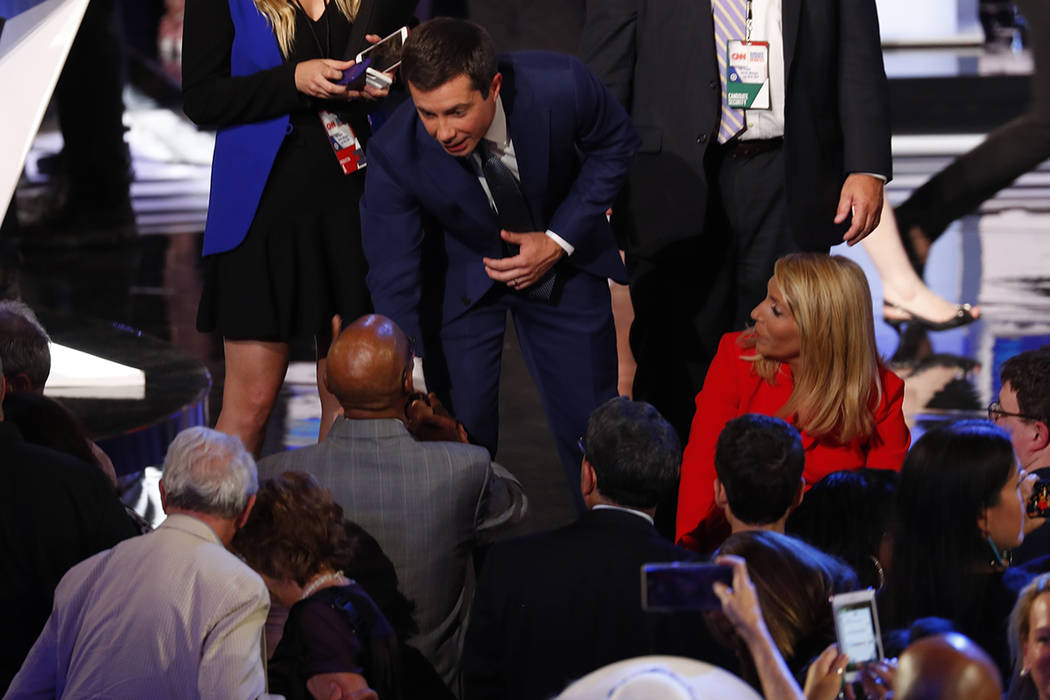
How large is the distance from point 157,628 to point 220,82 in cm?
161

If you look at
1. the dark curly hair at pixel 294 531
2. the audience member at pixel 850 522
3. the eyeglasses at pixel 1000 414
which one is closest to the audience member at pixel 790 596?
the audience member at pixel 850 522

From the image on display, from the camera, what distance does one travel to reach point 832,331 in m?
3.32

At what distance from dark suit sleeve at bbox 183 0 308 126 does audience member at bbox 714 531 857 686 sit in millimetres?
1749

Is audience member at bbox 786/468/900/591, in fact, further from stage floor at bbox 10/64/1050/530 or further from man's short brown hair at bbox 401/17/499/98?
stage floor at bbox 10/64/1050/530

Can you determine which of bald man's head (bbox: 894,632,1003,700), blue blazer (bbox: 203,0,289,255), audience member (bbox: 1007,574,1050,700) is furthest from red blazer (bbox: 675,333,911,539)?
bald man's head (bbox: 894,632,1003,700)

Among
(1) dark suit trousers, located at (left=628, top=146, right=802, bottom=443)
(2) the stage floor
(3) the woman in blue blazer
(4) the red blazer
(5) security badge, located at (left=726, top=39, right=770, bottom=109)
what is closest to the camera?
(4) the red blazer

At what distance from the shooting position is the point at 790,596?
229 centimetres

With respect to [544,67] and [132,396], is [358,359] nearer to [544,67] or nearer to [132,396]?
[544,67]

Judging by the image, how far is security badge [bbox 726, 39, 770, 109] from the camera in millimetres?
3760

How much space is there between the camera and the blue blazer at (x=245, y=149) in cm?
362

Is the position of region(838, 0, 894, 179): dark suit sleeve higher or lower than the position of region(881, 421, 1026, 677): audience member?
higher

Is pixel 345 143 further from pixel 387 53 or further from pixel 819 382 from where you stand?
pixel 819 382

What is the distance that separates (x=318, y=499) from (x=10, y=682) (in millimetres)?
636

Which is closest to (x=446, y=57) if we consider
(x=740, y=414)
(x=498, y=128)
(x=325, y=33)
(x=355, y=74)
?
(x=498, y=128)
